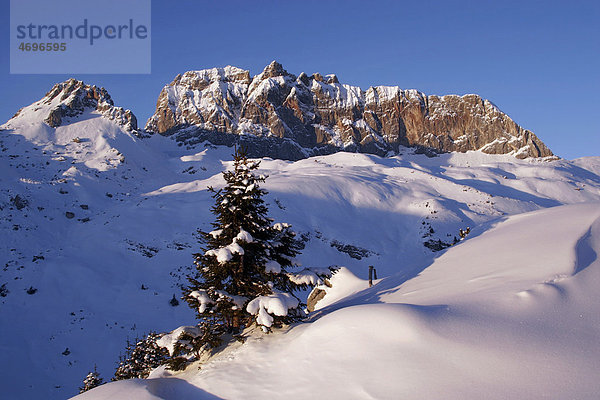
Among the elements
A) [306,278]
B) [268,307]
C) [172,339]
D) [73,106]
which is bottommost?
[172,339]

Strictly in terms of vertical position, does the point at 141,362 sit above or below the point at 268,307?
below

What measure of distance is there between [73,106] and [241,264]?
93198 mm

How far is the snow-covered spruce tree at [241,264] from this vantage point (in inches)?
375

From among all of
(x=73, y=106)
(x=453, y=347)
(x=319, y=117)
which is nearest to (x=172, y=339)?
(x=453, y=347)

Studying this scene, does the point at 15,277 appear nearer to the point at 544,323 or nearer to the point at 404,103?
the point at 544,323

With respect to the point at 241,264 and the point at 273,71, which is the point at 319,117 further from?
the point at 241,264

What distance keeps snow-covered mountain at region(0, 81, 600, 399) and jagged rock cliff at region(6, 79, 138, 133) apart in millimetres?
4648

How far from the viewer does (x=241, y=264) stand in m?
10.1

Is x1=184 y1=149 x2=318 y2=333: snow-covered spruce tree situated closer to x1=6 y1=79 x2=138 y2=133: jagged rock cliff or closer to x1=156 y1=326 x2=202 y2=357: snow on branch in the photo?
x1=156 y1=326 x2=202 y2=357: snow on branch

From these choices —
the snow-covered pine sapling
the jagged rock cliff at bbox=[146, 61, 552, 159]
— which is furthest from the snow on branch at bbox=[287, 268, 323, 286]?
the jagged rock cliff at bbox=[146, 61, 552, 159]

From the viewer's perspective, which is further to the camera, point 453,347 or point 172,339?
point 172,339

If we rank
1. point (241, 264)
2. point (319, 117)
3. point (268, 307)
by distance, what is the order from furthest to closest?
1. point (319, 117)
2. point (241, 264)
3. point (268, 307)

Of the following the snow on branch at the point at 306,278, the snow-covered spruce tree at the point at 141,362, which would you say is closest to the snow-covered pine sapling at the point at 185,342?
the snow on branch at the point at 306,278

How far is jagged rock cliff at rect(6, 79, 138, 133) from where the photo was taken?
80.9 metres
